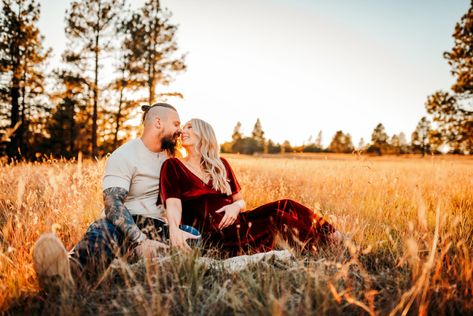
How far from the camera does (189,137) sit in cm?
319

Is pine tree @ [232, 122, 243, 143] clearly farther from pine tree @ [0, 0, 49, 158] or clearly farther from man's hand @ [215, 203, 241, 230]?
man's hand @ [215, 203, 241, 230]

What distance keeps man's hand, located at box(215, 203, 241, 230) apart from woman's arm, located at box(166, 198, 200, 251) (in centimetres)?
35

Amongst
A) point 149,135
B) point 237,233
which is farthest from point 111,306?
point 149,135

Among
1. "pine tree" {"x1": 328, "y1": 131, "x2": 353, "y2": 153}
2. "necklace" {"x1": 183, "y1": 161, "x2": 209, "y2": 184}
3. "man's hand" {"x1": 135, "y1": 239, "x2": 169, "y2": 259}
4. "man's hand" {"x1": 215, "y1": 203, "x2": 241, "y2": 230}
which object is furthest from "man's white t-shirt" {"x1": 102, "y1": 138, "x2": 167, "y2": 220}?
"pine tree" {"x1": 328, "y1": 131, "x2": 353, "y2": 153}

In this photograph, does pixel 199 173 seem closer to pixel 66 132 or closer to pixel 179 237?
pixel 179 237

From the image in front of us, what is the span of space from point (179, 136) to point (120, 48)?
1511 centimetres

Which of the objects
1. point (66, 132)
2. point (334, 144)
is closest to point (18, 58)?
point (66, 132)

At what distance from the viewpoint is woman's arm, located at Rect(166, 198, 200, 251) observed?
8.66 ft

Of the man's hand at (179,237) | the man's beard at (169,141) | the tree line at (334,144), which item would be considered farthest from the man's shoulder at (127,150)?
the tree line at (334,144)

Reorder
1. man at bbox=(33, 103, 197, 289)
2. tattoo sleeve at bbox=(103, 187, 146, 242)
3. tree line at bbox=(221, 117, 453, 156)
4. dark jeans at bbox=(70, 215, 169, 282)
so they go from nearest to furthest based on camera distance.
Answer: man at bbox=(33, 103, 197, 289) → dark jeans at bbox=(70, 215, 169, 282) → tattoo sleeve at bbox=(103, 187, 146, 242) → tree line at bbox=(221, 117, 453, 156)

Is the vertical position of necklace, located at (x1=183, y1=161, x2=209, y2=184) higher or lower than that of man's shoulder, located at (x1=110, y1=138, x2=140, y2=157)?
lower

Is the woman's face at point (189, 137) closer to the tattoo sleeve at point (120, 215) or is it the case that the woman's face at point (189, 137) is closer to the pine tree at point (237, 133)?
the tattoo sleeve at point (120, 215)

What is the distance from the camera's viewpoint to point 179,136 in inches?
131

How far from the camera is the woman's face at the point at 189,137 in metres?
3.18
